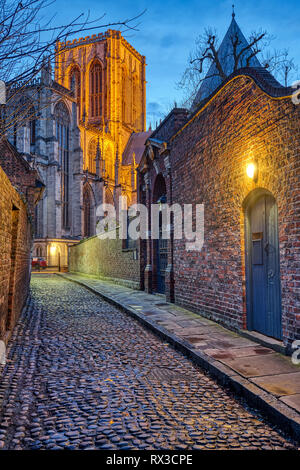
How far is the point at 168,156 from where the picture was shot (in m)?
10.4

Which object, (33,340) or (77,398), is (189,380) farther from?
(33,340)

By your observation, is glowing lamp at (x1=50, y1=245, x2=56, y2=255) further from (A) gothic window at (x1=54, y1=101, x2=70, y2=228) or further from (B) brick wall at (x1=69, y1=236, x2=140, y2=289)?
(B) brick wall at (x1=69, y1=236, x2=140, y2=289)

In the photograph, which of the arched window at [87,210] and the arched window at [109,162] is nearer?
the arched window at [87,210]

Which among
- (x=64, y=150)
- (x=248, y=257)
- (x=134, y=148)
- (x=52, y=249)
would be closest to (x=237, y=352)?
(x=248, y=257)

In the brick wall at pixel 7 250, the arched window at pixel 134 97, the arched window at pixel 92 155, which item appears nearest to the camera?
the brick wall at pixel 7 250

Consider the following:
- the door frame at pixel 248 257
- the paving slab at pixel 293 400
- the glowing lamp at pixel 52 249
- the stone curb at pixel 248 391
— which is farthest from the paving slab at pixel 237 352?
the glowing lamp at pixel 52 249

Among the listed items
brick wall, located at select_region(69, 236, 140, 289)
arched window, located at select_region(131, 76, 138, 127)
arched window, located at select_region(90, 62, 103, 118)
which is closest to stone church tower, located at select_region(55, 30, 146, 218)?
arched window, located at select_region(90, 62, 103, 118)

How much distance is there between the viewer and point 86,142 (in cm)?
5603

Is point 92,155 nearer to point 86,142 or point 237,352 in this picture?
point 86,142

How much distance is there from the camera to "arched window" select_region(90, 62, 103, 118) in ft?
218

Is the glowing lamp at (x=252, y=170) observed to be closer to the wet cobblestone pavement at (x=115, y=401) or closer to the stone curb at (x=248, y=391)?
the stone curb at (x=248, y=391)

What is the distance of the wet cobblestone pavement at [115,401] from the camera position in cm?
280

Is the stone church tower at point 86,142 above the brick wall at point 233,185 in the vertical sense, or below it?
above

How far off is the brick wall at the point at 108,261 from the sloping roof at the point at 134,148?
125ft
